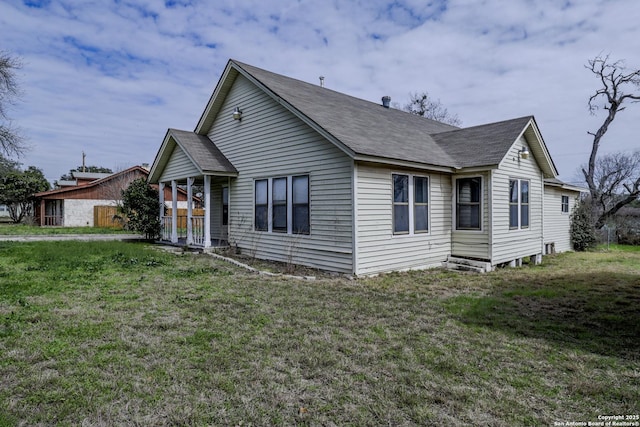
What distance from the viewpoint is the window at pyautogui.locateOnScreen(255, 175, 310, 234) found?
9922mm

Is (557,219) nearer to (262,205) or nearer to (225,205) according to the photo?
(262,205)

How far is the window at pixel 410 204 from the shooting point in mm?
9492

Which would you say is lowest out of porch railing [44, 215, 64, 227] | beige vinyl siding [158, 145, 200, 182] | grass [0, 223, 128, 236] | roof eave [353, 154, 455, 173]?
grass [0, 223, 128, 236]

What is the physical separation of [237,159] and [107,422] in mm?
10410

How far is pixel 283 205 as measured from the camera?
34.6 ft

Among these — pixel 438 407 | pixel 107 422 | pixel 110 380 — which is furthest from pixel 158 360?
pixel 438 407

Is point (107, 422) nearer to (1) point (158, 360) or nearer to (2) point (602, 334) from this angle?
(1) point (158, 360)

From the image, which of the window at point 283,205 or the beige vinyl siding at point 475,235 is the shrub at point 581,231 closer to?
the beige vinyl siding at point 475,235

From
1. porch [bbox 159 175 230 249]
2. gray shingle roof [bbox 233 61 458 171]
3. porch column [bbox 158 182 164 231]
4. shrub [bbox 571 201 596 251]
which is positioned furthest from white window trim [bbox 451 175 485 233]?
porch column [bbox 158 182 164 231]

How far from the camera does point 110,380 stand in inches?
133

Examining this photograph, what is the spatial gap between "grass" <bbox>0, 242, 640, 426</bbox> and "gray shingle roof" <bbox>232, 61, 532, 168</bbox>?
3.55 m

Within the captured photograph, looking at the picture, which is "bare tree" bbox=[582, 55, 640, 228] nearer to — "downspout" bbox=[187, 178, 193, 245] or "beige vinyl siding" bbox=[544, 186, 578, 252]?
"beige vinyl siding" bbox=[544, 186, 578, 252]

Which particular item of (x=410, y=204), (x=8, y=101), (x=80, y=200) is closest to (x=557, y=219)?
(x=410, y=204)

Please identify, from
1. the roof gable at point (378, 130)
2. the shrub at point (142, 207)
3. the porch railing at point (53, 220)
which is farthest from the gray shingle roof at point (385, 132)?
the porch railing at point (53, 220)
